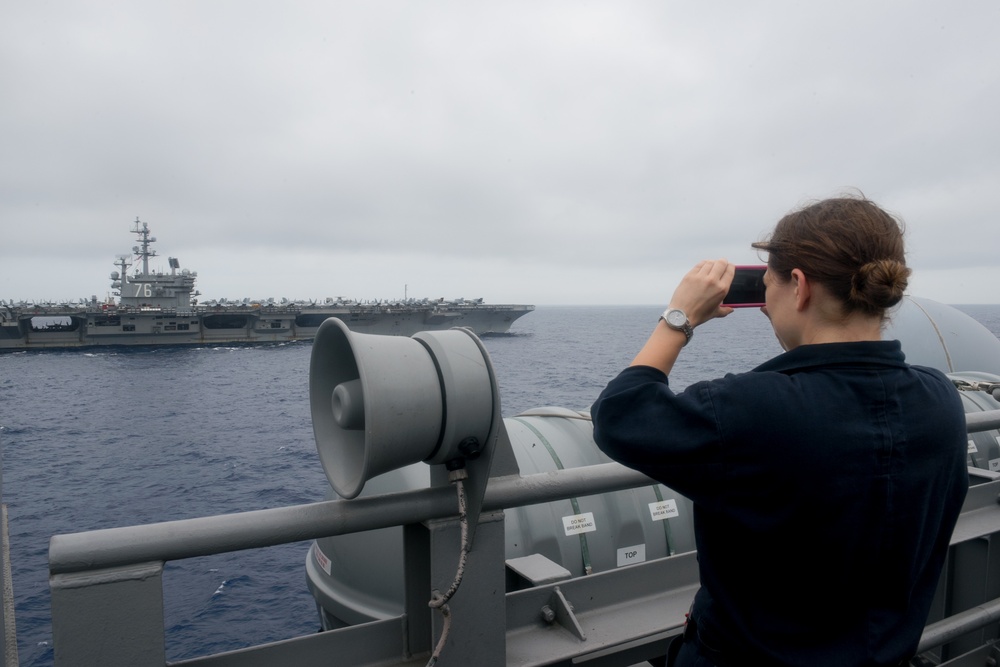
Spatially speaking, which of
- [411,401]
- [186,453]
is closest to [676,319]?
[411,401]

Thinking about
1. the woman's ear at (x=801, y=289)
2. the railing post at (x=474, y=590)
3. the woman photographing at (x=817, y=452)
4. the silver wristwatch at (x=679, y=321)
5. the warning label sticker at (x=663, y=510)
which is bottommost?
the warning label sticker at (x=663, y=510)

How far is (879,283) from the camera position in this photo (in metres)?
1.24

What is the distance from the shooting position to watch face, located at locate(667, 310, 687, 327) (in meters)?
1.41

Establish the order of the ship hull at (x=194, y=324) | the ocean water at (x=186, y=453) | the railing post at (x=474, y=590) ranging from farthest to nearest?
the ship hull at (x=194, y=324) → the ocean water at (x=186, y=453) → the railing post at (x=474, y=590)

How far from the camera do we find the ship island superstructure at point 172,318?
64.0 metres

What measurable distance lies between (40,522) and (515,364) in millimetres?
37896

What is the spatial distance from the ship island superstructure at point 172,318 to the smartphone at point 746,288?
59186mm

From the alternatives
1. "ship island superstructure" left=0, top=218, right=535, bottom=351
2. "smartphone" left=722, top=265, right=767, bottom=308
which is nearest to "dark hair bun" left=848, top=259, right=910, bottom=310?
"smartphone" left=722, top=265, right=767, bottom=308

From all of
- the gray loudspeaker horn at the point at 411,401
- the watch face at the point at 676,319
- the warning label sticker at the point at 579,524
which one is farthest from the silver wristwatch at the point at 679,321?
the warning label sticker at the point at 579,524

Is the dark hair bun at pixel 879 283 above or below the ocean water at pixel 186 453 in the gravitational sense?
above

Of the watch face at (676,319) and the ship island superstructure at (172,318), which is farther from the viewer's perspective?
the ship island superstructure at (172,318)

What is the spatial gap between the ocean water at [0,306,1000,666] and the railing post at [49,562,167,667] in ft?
34.5

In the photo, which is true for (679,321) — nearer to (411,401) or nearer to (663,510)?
(411,401)

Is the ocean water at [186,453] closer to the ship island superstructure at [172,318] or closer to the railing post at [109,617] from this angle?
the ship island superstructure at [172,318]
